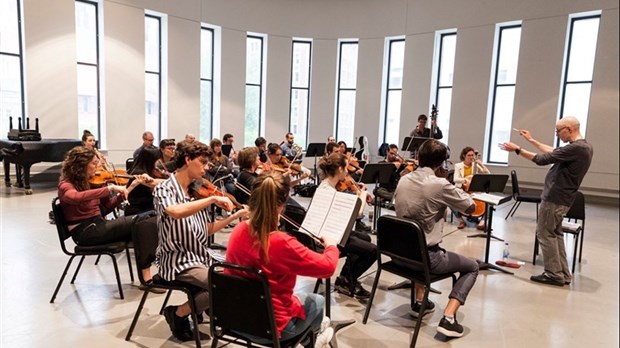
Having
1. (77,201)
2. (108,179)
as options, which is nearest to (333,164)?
(77,201)

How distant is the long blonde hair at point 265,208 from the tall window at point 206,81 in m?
9.95

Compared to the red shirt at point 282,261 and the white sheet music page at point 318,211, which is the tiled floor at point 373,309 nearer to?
the white sheet music page at point 318,211

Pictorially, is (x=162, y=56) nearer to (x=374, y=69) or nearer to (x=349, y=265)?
(x=374, y=69)

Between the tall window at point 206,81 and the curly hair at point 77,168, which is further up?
the tall window at point 206,81

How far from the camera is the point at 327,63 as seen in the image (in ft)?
40.2

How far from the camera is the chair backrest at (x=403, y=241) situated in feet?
8.71

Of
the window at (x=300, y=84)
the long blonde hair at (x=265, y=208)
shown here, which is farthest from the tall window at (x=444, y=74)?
the long blonde hair at (x=265, y=208)

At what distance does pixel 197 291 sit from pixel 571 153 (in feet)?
11.1

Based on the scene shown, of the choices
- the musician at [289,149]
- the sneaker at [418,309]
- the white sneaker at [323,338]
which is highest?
the musician at [289,149]

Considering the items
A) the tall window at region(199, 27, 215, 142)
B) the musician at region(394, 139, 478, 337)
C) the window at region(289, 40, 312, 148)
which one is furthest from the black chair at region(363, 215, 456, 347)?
the window at region(289, 40, 312, 148)

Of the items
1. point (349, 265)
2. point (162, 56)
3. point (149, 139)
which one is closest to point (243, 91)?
point (162, 56)

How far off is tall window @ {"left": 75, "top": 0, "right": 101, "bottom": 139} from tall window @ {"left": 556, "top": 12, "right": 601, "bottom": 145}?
1028 centimetres

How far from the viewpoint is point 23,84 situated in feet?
27.3

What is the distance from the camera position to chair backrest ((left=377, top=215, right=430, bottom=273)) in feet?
8.71
